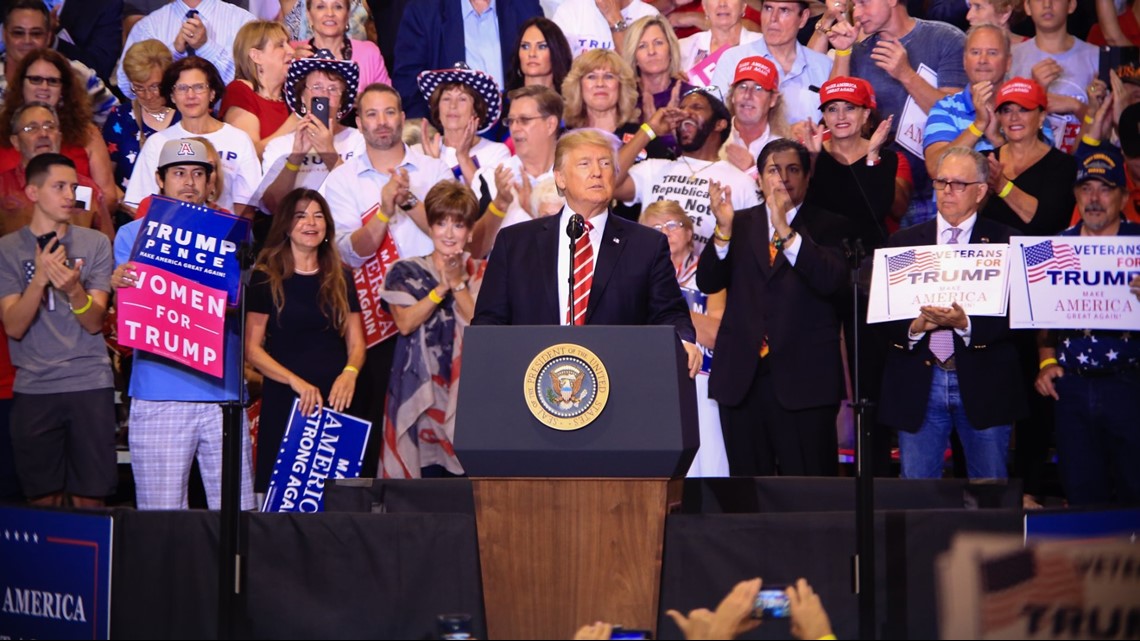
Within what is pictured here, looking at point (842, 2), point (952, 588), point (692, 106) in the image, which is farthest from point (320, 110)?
point (952, 588)

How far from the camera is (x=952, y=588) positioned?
336cm

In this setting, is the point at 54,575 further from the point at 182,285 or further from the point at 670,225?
the point at 670,225

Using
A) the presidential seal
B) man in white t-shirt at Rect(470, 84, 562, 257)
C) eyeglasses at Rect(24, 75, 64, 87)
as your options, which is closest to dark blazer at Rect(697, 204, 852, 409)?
man in white t-shirt at Rect(470, 84, 562, 257)

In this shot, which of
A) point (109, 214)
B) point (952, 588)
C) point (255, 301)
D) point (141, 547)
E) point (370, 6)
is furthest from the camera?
point (370, 6)

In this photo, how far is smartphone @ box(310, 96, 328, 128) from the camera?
23.1 ft

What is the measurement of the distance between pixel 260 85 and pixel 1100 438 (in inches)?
177

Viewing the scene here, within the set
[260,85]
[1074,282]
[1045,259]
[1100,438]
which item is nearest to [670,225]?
[1045,259]

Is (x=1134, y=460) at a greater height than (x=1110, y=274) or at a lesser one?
lesser

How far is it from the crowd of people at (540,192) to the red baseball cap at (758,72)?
2 cm

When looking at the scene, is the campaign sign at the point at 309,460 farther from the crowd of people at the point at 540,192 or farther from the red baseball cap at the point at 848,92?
the red baseball cap at the point at 848,92

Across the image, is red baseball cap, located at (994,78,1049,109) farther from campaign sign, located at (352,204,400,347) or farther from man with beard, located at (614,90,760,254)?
campaign sign, located at (352,204,400,347)

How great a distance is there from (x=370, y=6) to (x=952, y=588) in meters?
5.02

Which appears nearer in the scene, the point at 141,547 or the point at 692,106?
the point at 141,547

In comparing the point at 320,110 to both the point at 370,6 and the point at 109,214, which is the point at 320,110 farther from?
the point at 109,214
